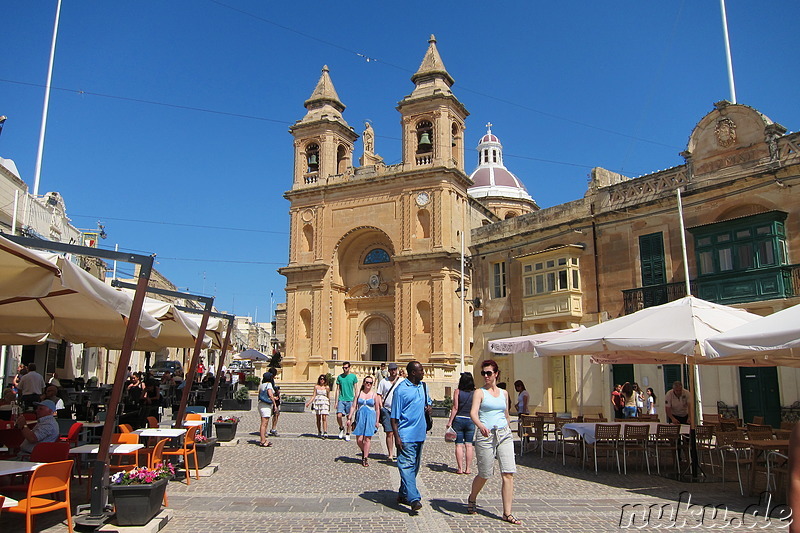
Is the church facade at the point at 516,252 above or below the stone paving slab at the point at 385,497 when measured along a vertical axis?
above

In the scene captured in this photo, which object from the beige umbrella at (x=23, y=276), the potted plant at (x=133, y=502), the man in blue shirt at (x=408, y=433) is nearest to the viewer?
the beige umbrella at (x=23, y=276)

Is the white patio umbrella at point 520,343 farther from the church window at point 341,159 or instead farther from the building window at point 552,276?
the church window at point 341,159

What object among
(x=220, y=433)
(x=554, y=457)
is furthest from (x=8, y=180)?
(x=554, y=457)

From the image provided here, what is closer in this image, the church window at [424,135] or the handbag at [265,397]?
the handbag at [265,397]

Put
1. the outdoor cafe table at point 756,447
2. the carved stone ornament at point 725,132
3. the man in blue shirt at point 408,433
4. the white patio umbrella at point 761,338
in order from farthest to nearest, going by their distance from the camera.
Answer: the carved stone ornament at point 725,132, the outdoor cafe table at point 756,447, the white patio umbrella at point 761,338, the man in blue shirt at point 408,433

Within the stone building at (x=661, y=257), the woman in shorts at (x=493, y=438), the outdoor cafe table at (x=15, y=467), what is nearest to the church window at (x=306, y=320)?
the stone building at (x=661, y=257)

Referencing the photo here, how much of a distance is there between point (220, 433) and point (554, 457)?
708 cm

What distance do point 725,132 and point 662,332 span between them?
39.2 feet

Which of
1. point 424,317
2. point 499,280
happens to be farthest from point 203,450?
point 424,317

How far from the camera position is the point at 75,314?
387 inches

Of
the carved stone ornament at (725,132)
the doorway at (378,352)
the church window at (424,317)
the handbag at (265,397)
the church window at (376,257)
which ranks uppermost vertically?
the church window at (376,257)

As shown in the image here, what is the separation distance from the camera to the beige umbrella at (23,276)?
582 centimetres

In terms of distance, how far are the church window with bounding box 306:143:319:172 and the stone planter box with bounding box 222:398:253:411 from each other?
20.9 meters

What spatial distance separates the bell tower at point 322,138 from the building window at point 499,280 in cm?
1714
